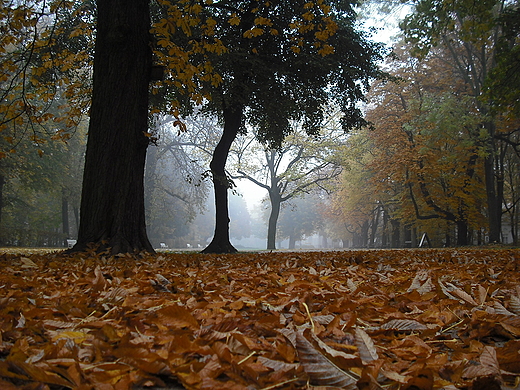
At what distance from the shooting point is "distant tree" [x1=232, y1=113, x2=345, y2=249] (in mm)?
23609

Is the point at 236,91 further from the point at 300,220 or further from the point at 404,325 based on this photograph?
the point at 300,220

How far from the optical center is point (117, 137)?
16.9ft

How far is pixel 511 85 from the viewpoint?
905cm

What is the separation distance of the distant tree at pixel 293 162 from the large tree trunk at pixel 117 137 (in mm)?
17716

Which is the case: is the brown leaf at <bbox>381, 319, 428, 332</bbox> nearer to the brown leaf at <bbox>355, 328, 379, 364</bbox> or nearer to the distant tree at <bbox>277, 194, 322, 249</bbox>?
the brown leaf at <bbox>355, 328, 379, 364</bbox>

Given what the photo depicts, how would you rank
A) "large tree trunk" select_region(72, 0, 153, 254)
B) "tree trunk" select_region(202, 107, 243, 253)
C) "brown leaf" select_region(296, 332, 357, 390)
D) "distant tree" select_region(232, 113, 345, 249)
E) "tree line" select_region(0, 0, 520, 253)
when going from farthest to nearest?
"distant tree" select_region(232, 113, 345, 249)
"tree trunk" select_region(202, 107, 243, 253)
"tree line" select_region(0, 0, 520, 253)
"large tree trunk" select_region(72, 0, 153, 254)
"brown leaf" select_region(296, 332, 357, 390)

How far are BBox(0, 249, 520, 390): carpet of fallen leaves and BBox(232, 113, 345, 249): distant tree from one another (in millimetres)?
21458

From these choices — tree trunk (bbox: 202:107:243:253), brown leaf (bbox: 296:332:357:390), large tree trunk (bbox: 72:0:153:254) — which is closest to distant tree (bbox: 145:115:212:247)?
tree trunk (bbox: 202:107:243:253)

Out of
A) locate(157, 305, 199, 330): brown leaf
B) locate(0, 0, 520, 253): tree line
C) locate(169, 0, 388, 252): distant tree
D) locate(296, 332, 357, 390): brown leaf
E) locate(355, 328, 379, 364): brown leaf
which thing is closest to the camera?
locate(296, 332, 357, 390): brown leaf

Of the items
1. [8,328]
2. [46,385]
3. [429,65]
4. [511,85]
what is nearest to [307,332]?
[46,385]

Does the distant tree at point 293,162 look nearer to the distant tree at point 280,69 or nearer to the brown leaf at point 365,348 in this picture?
the distant tree at point 280,69

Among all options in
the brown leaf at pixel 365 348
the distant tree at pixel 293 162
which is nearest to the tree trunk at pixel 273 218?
the distant tree at pixel 293 162

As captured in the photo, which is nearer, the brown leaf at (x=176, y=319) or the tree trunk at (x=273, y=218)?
the brown leaf at (x=176, y=319)

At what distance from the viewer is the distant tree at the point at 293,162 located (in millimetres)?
23609
